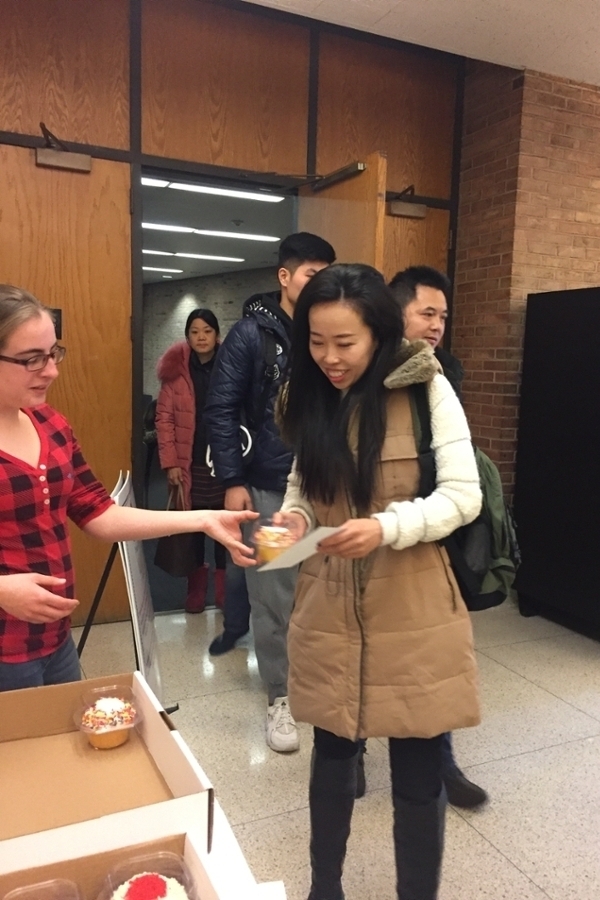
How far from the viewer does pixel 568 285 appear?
13.7 feet

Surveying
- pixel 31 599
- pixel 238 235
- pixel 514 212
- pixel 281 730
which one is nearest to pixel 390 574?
pixel 31 599

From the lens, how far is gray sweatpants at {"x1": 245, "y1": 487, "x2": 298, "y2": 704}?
2555 millimetres

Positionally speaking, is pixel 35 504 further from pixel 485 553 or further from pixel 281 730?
pixel 281 730

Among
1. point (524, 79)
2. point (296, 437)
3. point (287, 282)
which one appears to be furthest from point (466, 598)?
point (524, 79)

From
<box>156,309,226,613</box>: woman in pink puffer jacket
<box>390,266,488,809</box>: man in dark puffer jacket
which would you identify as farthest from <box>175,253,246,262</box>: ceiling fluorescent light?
<box>390,266,488,809</box>: man in dark puffer jacket

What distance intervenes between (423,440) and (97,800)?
35.0 inches

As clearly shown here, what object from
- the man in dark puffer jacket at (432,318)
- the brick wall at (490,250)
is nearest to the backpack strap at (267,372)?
the man in dark puffer jacket at (432,318)

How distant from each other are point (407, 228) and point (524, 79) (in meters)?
1.02

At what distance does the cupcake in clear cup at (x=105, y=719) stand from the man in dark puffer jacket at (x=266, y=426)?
144 cm

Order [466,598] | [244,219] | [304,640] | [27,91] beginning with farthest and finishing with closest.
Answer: [244,219], [27,91], [466,598], [304,640]

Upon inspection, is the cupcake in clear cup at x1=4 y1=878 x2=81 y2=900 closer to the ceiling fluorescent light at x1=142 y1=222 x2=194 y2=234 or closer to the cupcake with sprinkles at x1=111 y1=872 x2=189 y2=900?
the cupcake with sprinkles at x1=111 y1=872 x2=189 y2=900

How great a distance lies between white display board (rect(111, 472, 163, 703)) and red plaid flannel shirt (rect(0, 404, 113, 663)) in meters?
0.54

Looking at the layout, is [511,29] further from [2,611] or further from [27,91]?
[2,611]

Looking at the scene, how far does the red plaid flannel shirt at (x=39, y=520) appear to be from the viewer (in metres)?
1.34
